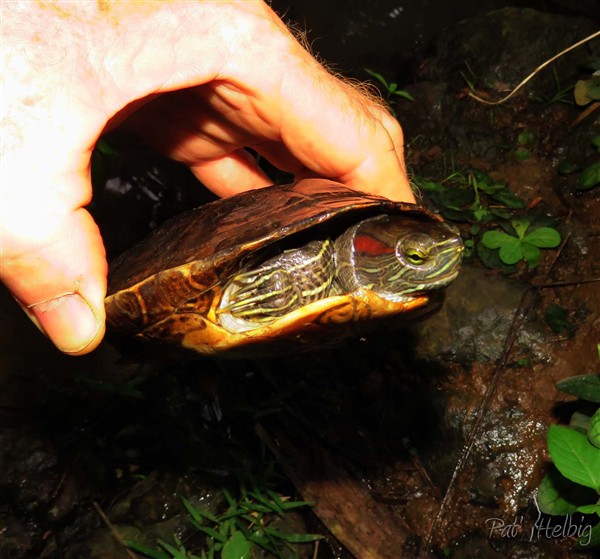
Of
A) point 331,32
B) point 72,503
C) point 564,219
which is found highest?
point 331,32

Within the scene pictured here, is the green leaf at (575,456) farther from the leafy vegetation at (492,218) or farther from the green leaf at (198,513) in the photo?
the green leaf at (198,513)

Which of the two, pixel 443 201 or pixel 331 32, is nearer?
pixel 443 201

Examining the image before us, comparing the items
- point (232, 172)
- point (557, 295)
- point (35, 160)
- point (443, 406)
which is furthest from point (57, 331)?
point (557, 295)

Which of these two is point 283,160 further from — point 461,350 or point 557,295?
point 557,295

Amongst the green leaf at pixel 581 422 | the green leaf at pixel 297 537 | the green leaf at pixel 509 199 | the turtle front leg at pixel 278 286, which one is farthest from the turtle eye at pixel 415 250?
the green leaf at pixel 509 199

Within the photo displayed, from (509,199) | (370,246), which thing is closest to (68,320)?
(370,246)

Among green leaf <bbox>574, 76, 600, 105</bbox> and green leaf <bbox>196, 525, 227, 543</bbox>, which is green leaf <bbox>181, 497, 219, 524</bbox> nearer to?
green leaf <bbox>196, 525, 227, 543</bbox>
